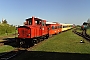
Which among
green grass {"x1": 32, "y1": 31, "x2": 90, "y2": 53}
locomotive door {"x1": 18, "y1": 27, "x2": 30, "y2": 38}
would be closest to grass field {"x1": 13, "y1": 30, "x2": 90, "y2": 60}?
green grass {"x1": 32, "y1": 31, "x2": 90, "y2": 53}

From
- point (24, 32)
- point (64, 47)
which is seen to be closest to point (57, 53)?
point (64, 47)

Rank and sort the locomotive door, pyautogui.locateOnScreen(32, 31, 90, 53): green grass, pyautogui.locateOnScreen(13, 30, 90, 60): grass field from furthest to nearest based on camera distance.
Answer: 1. the locomotive door
2. pyautogui.locateOnScreen(32, 31, 90, 53): green grass
3. pyautogui.locateOnScreen(13, 30, 90, 60): grass field

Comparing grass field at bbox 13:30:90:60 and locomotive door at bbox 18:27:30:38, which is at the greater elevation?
locomotive door at bbox 18:27:30:38

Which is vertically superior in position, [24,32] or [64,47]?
[24,32]

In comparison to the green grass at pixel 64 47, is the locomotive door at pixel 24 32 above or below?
above

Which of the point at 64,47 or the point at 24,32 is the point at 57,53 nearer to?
the point at 64,47

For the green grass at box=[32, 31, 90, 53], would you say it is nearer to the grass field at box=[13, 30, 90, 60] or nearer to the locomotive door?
the grass field at box=[13, 30, 90, 60]

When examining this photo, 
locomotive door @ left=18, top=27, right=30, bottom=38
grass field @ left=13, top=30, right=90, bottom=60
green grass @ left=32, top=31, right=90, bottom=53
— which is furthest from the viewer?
locomotive door @ left=18, top=27, right=30, bottom=38

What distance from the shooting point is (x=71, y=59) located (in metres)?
12.1

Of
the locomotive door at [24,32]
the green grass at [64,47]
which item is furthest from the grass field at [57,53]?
the locomotive door at [24,32]

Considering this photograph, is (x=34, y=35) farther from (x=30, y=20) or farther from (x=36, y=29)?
(x=30, y=20)

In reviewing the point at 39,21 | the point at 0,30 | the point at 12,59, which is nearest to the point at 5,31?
the point at 0,30

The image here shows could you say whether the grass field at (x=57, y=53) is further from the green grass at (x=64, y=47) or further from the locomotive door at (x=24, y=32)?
the locomotive door at (x=24, y=32)

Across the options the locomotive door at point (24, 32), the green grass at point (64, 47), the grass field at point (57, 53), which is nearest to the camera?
the grass field at point (57, 53)
